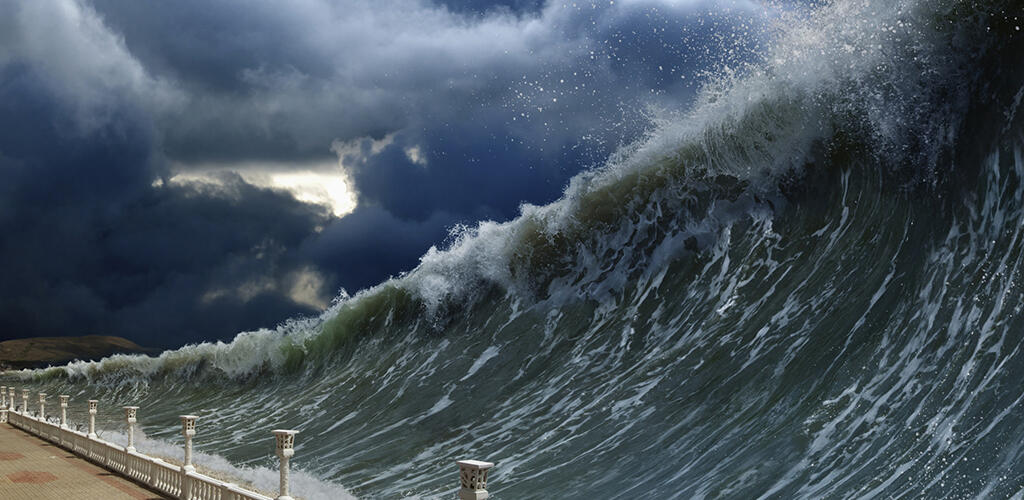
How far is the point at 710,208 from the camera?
16906mm

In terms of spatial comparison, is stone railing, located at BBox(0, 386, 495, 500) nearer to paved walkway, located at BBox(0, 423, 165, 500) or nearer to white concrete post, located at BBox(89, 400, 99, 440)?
white concrete post, located at BBox(89, 400, 99, 440)

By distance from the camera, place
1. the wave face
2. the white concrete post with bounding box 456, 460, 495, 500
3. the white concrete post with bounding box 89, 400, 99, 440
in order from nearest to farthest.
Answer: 1. the white concrete post with bounding box 456, 460, 495, 500
2. the wave face
3. the white concrete post with bounding box 89, 400, 99, 440

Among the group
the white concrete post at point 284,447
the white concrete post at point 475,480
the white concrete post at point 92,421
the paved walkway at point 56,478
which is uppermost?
A: the white concrete post at point 92,421

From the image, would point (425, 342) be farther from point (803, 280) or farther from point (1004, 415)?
point (1004, 415)

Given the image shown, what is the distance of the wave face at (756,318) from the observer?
29.6 feet

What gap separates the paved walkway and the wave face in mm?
2860

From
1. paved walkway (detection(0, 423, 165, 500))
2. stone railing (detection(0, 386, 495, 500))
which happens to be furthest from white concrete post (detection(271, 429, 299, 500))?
paved walkway (detection(0, 423, 165, 500))

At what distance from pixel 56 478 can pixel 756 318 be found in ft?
43.1

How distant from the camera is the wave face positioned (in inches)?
355

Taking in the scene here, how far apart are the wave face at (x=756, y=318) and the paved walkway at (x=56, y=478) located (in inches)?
113

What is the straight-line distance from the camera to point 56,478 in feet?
48.5

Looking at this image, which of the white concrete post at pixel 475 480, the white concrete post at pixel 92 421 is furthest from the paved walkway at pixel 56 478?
the white concrete post at pixel 475 480

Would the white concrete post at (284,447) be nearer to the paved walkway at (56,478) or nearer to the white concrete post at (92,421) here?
the paved walkway at (56,478)

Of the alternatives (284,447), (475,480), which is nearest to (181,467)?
(284,447)
